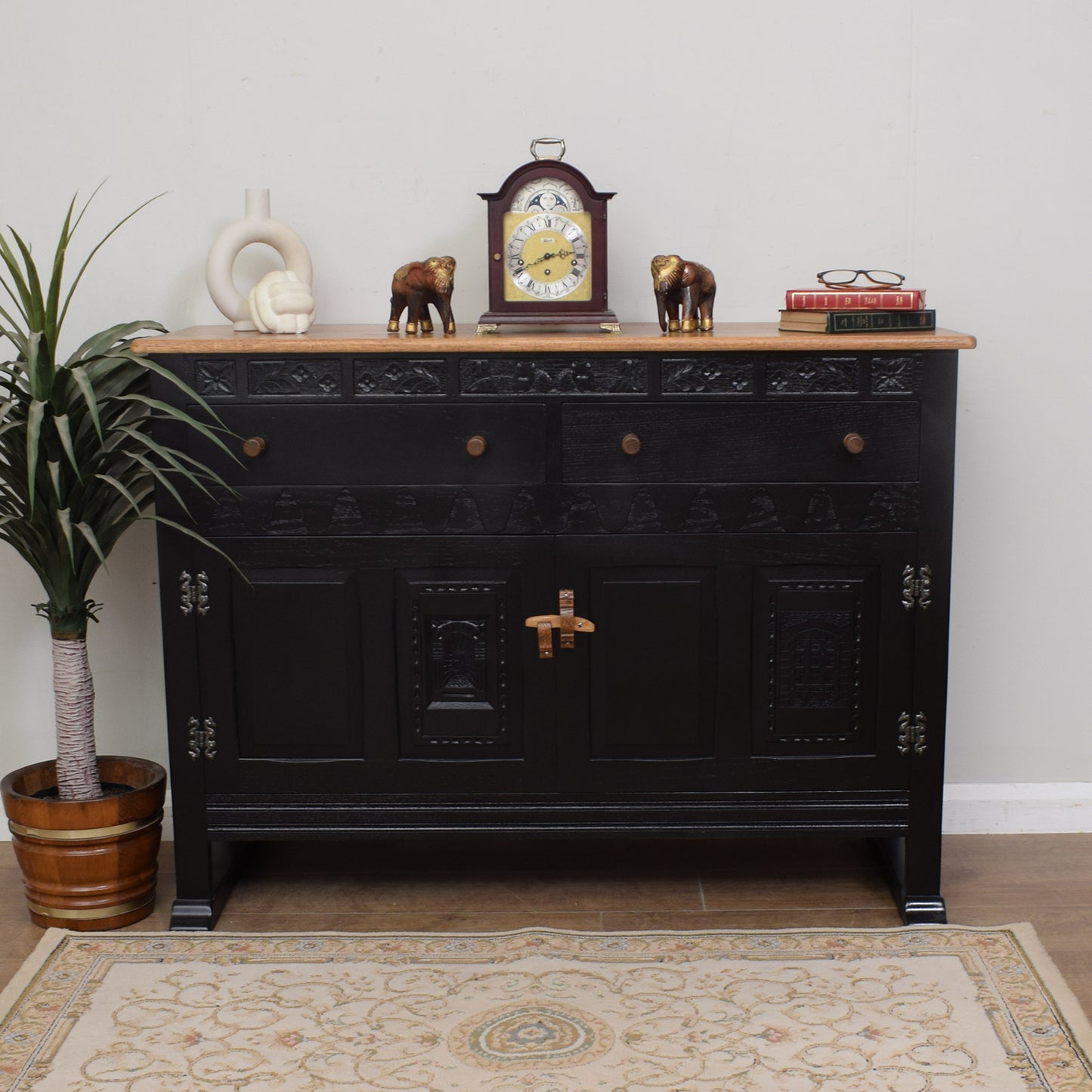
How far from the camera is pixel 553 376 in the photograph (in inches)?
94.5

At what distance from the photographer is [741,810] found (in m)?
2.55

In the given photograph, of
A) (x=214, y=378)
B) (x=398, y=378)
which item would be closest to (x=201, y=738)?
(x=214, y=378)

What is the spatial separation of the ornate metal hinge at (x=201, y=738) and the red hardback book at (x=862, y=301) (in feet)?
4.58

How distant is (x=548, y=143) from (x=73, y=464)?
1119mm

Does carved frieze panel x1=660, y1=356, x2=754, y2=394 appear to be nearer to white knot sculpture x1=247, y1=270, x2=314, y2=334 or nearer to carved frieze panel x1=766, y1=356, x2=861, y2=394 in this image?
carved frieze panel x1=766, y1=356, x2=861, y2=394

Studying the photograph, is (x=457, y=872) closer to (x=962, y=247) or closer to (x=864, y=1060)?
(x=864, y=1060)

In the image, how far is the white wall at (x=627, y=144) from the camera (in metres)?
2.77

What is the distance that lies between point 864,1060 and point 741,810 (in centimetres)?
58

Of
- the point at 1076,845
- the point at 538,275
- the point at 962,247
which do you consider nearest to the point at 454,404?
the point at 538,275

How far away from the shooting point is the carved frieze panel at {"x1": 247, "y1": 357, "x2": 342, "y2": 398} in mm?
2400

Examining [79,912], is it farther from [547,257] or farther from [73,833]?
[547,257]

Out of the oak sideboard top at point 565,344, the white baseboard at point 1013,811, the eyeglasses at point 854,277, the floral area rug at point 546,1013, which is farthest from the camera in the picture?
the white baseboard at point 1013,811

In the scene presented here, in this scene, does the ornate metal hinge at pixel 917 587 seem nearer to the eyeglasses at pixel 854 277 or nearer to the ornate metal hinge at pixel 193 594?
the eyeglasses at pixel 854 277

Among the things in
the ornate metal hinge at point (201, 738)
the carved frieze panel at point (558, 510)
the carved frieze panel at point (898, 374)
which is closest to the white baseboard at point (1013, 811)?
the ornate metal hinge at point (201, 738)
